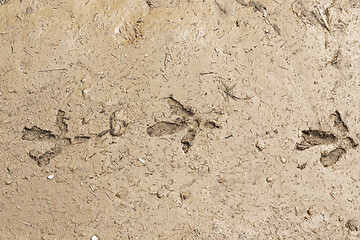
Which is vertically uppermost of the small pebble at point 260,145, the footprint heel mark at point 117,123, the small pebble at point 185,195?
the small pebble at point 260,145

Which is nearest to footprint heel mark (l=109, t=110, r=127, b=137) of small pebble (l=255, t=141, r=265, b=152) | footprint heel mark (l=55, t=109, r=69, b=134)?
footprint heel mark (l=55, t=109, r=69, b=134)

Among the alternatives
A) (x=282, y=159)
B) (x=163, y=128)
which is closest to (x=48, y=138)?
(x=163, y=128)

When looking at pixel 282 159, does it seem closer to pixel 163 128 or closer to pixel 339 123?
pixel 339 123

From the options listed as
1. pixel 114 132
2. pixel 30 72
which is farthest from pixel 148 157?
pixel 30 72

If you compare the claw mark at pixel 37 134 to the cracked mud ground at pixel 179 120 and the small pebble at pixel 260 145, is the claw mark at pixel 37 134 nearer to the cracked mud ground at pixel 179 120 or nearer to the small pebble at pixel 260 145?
the cracked mud ground at pixel 179 120

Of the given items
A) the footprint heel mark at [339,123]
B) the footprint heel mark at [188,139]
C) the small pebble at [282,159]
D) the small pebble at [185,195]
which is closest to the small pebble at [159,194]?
the small pebble at [185,195]

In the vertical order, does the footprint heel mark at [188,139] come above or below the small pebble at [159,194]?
above

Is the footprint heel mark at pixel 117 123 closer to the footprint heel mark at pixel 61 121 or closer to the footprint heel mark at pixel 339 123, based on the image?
the footprint heel mark at pixel 61 121

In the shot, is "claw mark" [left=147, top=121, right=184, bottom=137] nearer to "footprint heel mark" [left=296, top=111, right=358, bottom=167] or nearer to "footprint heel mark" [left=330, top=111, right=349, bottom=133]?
"footprint heel mark" [left=296, top=111, right=358, bottom=167]

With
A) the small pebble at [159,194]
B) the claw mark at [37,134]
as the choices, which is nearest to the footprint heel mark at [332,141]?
the small pebble at [159,194]
